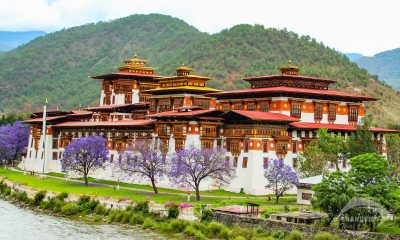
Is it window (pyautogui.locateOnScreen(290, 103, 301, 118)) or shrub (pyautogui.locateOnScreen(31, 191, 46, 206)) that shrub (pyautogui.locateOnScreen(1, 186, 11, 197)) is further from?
window (pyautogui.locateOnScreen(290, 103, 301, 118))

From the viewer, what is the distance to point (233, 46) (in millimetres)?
190000

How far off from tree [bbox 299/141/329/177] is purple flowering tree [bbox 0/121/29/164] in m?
60.1

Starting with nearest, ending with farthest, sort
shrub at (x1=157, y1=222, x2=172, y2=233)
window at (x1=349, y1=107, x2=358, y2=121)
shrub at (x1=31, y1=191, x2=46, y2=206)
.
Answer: shrub at (x1=157, y1=222, x2=172, y2=233) < shrub at (x1=31, y1=191, x2=46, y2=206) < window at (x1=349, y1=107, x2=358, y2=121)

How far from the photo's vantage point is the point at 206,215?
60125 millimetres

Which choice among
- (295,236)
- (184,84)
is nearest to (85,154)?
(184,84)

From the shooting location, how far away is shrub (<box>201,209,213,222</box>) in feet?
196

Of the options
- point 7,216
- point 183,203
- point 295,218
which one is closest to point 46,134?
point 7,216

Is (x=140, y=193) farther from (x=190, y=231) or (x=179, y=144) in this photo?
(x=190, y=231)

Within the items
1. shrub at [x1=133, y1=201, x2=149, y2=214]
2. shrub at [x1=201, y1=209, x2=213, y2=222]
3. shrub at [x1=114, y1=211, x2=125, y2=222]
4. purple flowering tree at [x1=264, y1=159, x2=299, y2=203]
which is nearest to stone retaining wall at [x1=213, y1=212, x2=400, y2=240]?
shrub at [x1=201, y1=209, x2=213, y2=222]

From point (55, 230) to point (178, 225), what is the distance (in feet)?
33.9

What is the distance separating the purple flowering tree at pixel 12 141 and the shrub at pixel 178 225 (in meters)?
66.5

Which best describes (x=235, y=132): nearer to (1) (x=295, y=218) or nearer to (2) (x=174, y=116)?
(2) (x=174, y=116)

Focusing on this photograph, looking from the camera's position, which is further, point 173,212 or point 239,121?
point 239,121

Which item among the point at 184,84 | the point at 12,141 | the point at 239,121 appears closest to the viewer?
the point at 239,121
